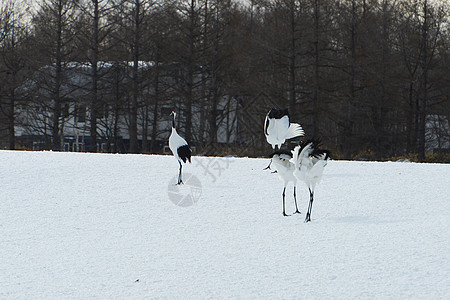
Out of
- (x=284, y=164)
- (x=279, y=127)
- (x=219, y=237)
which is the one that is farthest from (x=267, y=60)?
(x=219, y=237)

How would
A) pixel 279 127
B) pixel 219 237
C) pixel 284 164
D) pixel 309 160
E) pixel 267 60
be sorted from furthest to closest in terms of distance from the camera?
pixel 267 60 → pixel 279 127 → pixel 284 164 → pixel 309 160 → pixel 219 237

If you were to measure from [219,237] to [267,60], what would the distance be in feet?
79.7

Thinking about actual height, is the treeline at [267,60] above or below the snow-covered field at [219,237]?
above

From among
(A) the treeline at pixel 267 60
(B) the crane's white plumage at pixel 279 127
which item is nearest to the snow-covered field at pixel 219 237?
(B) the crane's white plumage at pixel 279 127

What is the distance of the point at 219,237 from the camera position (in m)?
7.44

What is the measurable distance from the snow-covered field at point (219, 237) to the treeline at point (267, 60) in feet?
51.9

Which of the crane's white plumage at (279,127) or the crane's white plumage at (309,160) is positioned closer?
the crane's white plumage at (309,160)

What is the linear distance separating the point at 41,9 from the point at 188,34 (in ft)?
28.5

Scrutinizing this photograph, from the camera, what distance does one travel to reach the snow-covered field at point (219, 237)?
5551 mm

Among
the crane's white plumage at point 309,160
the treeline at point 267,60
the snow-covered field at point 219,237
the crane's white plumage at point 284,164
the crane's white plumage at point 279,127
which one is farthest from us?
the treeline at point 267,60

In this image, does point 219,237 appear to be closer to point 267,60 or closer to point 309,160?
point 309,160

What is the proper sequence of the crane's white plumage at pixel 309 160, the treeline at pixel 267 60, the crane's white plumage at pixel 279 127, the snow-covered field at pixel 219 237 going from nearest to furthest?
the snow-covered field at pixel 219 237 < the crane's white plumage at pixel 309 160 < the crane's white plumage at pixel 279 127 < the treeline at pixel 267 60

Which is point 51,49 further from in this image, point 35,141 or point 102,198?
point 102,198

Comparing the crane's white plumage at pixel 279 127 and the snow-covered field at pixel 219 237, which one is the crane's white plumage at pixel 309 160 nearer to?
the snow-covered field at pixel 219 237
